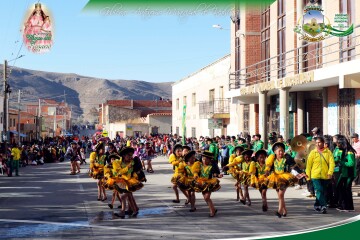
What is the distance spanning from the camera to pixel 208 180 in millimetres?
12930

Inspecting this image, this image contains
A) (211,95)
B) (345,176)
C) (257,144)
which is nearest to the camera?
(345,176)

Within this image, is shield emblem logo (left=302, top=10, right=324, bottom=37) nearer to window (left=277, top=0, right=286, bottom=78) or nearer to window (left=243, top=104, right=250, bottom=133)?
window (left=277, top=0, right=286, bottom=78)

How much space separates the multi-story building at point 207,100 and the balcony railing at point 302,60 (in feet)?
15.9

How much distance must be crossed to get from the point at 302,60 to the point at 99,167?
12315 mm

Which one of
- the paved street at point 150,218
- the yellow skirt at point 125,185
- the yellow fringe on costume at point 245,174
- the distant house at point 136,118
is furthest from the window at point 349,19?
the distant house at point 136,118

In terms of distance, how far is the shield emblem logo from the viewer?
20.6m

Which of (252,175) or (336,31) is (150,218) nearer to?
(252,175)

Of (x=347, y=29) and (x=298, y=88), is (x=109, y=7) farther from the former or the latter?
(x=298, y=88)

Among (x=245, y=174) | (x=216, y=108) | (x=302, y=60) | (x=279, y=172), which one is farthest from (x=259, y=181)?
(x=216, y=108)

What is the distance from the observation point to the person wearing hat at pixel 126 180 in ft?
41.8

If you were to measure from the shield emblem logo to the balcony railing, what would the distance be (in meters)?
0.49

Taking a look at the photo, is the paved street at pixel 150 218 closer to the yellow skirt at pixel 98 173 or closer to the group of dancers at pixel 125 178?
the group of dancers at pixel 125 178

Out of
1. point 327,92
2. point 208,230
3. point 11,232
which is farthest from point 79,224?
point 327,92

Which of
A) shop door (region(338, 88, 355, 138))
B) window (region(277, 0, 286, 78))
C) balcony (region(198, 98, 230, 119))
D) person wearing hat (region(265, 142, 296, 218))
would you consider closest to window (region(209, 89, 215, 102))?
balcony (region(198, 98, 230, 119))
